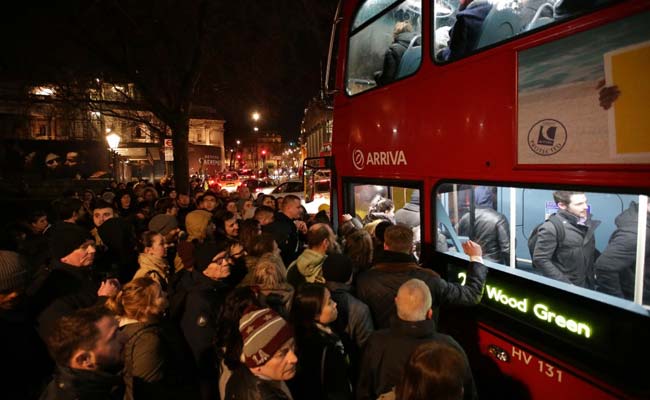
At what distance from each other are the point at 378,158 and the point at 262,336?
2768 mm

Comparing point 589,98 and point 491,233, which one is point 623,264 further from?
point 589,98

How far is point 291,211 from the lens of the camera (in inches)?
243

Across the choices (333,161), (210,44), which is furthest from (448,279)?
Result: (210,44)

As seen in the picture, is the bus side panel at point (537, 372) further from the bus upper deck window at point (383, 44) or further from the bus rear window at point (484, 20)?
the bus upper deck window at point (383, 44)

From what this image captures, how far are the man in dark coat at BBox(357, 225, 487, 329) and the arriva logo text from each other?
0.91 metres

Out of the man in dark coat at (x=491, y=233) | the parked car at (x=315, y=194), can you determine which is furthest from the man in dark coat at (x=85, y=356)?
the parked car at (x=315, y=194)

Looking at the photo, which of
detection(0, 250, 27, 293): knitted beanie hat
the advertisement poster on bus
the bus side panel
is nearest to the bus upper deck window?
the advertisement poster on bus

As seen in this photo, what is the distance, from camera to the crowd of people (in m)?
1.90

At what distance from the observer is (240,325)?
2025mm

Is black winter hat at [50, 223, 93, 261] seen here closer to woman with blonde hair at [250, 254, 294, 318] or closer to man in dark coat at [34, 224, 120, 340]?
man in dark coat at [34, 224, 120, 340]

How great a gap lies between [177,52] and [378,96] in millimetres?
10669

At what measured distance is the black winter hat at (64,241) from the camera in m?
3.62

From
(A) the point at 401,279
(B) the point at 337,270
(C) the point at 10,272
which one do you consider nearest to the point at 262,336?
(B) the point at 337,270

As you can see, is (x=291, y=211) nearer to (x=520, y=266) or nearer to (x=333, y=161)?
(x=333, y=161)
